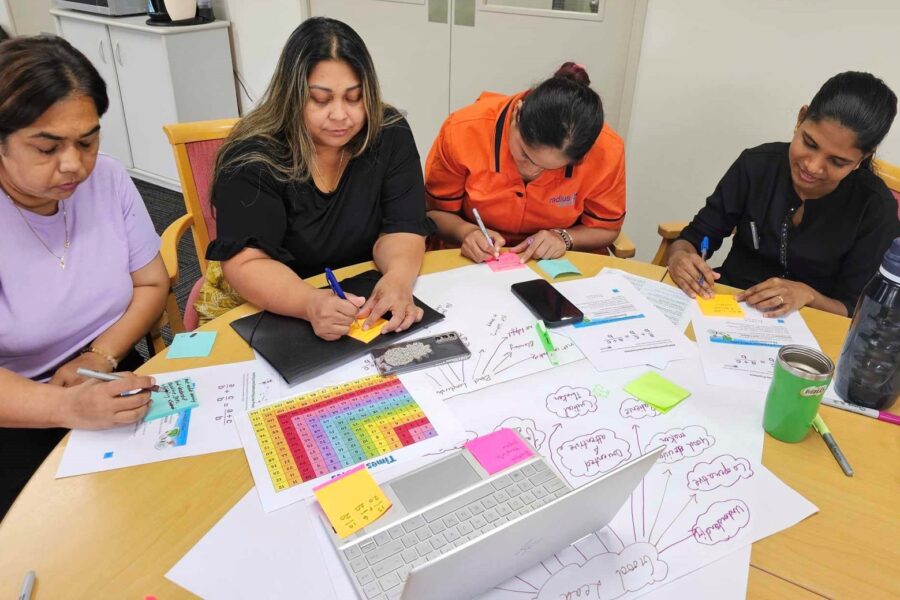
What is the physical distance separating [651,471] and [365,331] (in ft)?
1.91

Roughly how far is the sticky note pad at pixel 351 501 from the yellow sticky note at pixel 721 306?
0.88 meters

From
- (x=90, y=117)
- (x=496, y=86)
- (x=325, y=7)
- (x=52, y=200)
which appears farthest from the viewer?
(x=325, y=7)

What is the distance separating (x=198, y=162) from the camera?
1791 millimetres

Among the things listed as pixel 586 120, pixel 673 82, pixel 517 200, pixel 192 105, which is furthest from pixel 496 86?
pixel 192 105

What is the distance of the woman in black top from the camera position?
1.41 metres

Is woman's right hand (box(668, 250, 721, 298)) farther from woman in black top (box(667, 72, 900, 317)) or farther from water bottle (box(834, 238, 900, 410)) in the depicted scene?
water bottle (box(834, 238, 900, 410))

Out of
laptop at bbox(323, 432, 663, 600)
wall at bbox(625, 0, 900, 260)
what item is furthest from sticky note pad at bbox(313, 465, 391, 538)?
wall at bbox(625, 0, 900, 260)

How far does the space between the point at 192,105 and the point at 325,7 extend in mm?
972

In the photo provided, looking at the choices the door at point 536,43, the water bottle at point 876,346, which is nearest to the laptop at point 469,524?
the water bottle at point 876,346

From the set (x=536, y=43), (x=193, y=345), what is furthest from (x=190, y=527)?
(x=536, y=43)

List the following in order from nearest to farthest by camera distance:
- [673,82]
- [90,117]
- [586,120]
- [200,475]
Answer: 1. [200,475]
2. [90,117]
3. [586,120]
4. [673,82]

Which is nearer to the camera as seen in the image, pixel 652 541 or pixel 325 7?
pixel 652 541

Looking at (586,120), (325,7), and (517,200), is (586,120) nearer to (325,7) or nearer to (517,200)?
(517,200)

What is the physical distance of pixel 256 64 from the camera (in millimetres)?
3627
